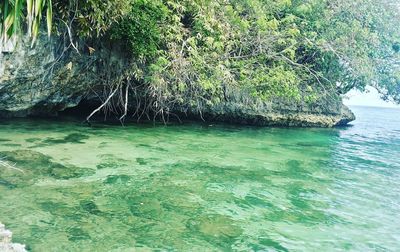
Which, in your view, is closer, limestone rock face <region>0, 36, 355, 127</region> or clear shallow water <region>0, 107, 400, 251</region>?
clear shallow water <region>0, 107, 400, 251</region>

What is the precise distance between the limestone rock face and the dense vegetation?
0.50 metres

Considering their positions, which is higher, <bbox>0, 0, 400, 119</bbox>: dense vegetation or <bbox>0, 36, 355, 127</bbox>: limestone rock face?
<bbox>0, 0, 400, 119</bbox>: dense vegetation

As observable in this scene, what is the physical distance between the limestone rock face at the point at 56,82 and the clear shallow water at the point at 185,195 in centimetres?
77

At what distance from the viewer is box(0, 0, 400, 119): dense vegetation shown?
7441 mm

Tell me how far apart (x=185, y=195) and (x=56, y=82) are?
17.8ft

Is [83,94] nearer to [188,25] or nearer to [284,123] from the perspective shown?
[188,25]

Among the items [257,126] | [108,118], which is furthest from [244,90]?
[108,118]

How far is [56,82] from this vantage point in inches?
347

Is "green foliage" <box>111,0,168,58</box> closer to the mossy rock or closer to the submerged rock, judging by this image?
the mossy rock

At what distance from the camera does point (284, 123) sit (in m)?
13.8

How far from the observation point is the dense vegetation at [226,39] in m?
7.44

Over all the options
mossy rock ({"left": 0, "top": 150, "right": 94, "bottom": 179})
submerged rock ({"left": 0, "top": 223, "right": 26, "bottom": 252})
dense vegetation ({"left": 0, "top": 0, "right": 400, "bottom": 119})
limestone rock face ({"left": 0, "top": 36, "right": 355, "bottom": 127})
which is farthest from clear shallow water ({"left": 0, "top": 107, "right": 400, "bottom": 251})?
dense vegetation ({"left": 0, "top": 0, "right": 400, "bottom": 119})

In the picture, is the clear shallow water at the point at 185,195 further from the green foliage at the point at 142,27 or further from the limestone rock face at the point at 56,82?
the green foliage at the point at 142,27

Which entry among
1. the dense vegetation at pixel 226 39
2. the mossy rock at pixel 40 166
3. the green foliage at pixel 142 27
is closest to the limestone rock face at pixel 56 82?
the dense vegetation at pixel 226 39
